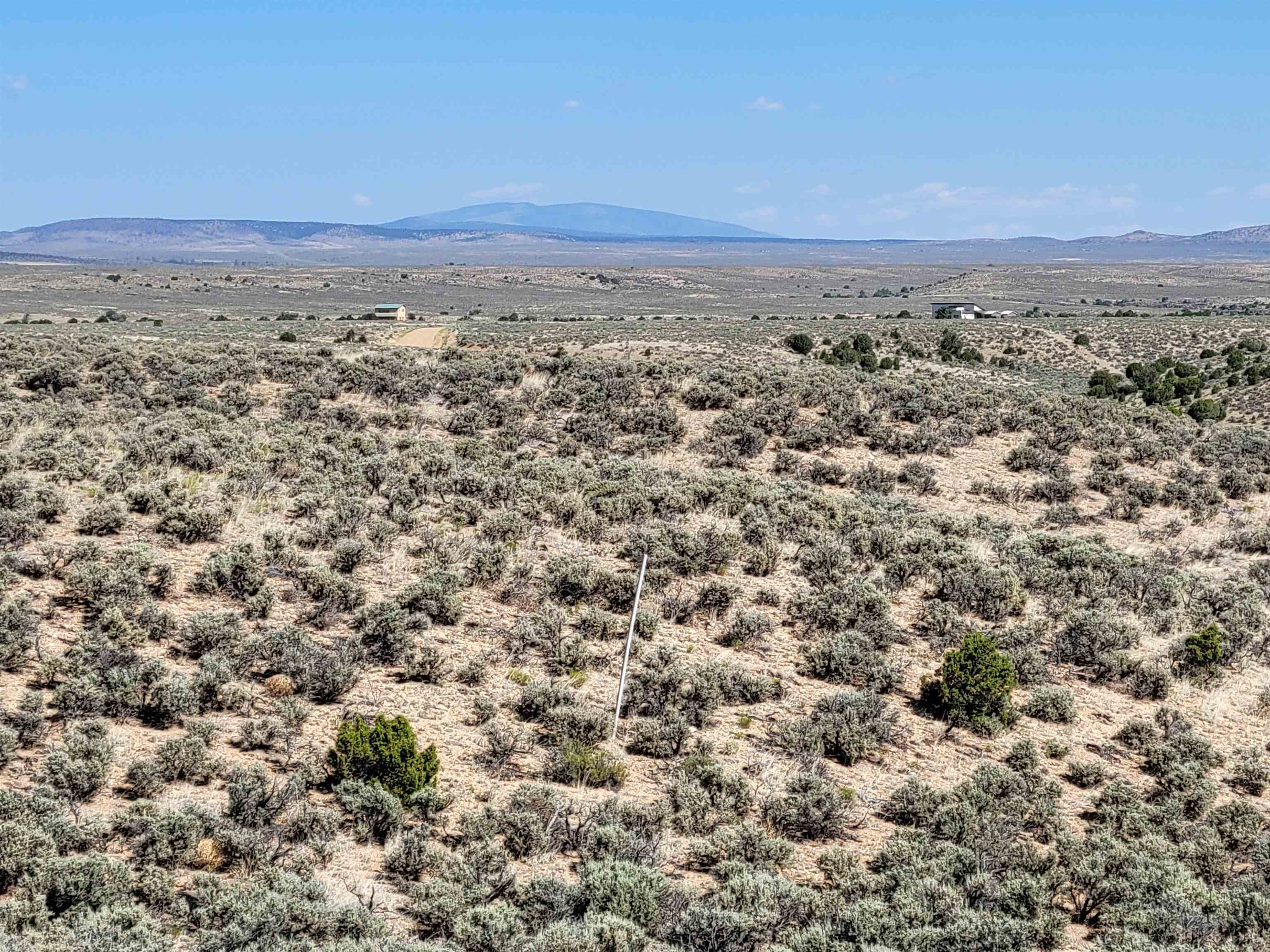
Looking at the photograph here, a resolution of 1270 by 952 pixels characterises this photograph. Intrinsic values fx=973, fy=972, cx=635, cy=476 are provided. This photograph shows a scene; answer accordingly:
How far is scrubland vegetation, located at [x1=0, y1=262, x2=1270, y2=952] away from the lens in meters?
7.56

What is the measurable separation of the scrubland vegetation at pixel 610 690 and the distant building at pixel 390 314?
4121 centimetres

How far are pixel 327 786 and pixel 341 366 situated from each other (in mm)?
21137

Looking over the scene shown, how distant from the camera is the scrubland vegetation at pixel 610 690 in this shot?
756 cm

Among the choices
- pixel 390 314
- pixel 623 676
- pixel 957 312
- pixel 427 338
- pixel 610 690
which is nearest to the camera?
pixel 623 676

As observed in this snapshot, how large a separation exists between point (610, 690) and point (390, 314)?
2329 inches

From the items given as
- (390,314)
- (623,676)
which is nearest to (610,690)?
(623,676)

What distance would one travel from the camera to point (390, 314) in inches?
2638

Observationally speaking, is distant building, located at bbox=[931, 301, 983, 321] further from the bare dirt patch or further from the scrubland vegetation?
the scrubland vegetation

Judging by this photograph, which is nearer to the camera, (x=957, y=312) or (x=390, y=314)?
(x=390, y=314)

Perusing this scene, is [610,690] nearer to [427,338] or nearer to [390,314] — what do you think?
[427,338]

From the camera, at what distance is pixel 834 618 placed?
14039 mm

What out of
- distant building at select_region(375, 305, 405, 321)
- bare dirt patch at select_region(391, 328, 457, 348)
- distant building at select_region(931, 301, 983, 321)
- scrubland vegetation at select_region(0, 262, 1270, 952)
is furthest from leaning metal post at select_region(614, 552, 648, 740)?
distant building at select_region(931, 301, 983, 321)

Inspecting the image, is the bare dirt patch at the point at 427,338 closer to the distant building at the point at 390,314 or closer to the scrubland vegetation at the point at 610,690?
the distant building at the point at 390,314

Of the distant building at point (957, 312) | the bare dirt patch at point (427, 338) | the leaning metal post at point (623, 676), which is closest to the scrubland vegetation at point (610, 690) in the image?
the leaning metal post at point (623, 676)
